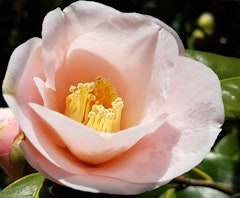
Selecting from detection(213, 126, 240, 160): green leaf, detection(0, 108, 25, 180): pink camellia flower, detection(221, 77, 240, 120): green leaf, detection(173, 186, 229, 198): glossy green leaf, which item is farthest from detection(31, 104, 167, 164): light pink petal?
detection(213, 126, 240, 160): green leaf

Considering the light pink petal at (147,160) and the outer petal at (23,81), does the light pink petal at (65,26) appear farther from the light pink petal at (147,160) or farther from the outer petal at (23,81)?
the light pink petal at (147,160)

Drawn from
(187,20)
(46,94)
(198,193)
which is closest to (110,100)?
(46,94)

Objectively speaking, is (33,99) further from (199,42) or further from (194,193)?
(199,42)

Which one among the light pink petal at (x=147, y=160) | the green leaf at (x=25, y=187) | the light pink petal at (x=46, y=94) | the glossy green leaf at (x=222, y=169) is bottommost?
the glossy green leaf at (x=222, y=169)

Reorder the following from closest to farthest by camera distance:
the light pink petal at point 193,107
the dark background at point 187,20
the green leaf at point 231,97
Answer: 1. the light pink petal at point 193,107
2. the green leaf at point 231,97
3. the dark background at point 187,20

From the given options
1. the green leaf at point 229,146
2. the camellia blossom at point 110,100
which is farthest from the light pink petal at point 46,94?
the green leaf at point 229,146

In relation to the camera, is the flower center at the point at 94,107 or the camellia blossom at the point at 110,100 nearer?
the camellia blossom at the point at 110,100

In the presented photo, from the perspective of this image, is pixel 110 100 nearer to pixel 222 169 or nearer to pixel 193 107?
pixel 193 107
